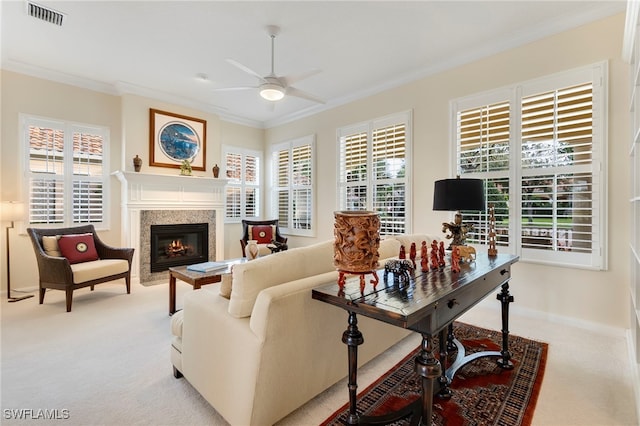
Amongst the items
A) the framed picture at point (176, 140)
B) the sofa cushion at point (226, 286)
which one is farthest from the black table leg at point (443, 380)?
the framed picture at point (176, 140)

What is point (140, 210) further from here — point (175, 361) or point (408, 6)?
point (408, 6)

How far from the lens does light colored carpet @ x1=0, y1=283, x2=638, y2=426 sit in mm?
1754

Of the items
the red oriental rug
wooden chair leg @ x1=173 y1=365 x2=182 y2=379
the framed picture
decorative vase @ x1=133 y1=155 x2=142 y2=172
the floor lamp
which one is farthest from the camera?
the framed picture

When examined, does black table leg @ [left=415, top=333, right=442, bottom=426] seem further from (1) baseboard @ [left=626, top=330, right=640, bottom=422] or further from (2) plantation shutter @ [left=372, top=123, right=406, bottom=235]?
(2) plantation shutter @ [left=372, top=123, right=406, bottom=235]

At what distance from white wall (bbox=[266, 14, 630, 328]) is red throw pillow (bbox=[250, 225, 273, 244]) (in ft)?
9.52

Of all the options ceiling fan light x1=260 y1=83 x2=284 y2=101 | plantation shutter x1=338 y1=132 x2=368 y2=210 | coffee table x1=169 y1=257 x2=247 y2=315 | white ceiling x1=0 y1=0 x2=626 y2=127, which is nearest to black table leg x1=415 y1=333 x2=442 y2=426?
coffee table x1=169 y1=257 x2=247 y2=315

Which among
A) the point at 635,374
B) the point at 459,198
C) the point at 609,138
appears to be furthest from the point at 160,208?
the point at 609,138

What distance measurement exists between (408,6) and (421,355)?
3.11m

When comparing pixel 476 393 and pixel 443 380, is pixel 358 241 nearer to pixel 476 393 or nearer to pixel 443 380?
pixel 443 380

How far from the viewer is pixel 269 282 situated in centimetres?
166

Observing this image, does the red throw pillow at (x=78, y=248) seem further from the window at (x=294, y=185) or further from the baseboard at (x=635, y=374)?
the baseboard at (x=635, y=374)

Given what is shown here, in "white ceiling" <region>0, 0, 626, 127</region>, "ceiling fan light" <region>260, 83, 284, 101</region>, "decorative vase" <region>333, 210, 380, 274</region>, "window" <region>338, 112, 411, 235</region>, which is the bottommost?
"decorative vase" <region>333, 210, 380, 274</region>

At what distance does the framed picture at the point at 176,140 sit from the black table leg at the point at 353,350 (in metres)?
4.85

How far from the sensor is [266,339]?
147 centimetres
